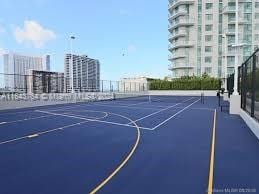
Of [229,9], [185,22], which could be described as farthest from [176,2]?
[229,9]

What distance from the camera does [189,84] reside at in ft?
209

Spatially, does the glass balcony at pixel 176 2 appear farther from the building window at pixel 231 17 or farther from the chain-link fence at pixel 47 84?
the chain-link fence at pixel 47 84

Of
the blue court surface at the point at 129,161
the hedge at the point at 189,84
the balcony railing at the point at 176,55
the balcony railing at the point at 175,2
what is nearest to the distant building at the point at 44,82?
Result: the blue court surface at the point at 129,161

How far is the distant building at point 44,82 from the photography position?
1135 inches

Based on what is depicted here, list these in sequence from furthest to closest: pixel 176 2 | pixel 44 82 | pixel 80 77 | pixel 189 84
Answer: pixel 176 2
pixel 189 84
pixel 80 77
pixel 44 82

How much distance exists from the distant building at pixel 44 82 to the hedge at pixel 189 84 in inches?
1397

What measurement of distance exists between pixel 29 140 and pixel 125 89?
41.2m

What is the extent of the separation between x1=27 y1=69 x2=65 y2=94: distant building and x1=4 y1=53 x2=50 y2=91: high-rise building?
2.49 ft

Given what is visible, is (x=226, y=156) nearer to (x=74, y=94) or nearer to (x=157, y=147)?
(x=157, y=147)

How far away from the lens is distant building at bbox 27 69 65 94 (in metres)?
28.8

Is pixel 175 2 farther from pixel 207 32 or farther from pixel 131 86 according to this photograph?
pixel 131 86

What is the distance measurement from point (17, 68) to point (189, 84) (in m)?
39.1

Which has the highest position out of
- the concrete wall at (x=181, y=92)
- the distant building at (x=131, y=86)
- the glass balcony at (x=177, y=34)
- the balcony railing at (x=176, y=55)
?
the glass balcony at (x=177, y=34)

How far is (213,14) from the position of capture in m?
81.0
